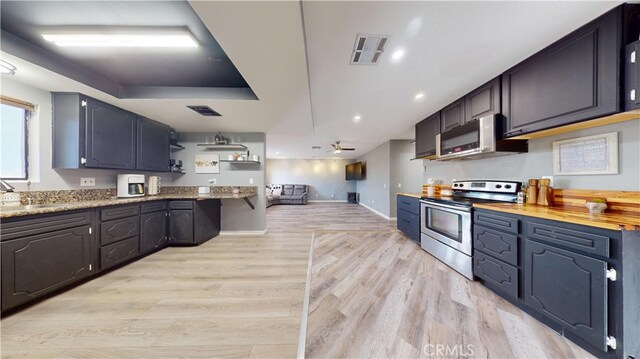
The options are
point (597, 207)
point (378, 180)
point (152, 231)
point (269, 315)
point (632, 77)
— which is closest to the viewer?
point (632, 77)

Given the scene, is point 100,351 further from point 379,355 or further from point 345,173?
point 345,173

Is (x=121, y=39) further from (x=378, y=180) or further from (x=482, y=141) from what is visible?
(x=378, y=180)

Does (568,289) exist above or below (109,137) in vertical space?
below

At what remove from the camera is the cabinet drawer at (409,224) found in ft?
11.4

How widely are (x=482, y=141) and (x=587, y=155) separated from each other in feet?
2.59

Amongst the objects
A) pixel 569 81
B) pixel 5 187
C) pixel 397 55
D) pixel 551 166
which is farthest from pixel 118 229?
pixel 551 166

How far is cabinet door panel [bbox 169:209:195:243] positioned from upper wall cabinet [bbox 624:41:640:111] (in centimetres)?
502

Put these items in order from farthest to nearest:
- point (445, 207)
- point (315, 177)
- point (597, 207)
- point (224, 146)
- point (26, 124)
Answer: point (315, 177)
point (224, 146)
point (445, 207)
point (26, 124)
point (597, 207)

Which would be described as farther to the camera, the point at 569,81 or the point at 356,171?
the point at 356,171

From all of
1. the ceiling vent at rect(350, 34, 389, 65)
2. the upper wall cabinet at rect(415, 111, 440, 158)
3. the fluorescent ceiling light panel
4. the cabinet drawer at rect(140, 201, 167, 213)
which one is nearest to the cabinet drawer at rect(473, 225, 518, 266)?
the upper wall cabinet at rect(415, 111, 440, 158)

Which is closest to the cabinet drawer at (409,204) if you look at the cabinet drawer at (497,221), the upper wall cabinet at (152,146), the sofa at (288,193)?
the cabinet drawer at (497,221)

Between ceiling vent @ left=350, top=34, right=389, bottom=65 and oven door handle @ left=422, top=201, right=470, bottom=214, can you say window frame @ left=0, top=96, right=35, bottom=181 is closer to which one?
ceiling vent @ left=350, top=34, right=389, bottom=65

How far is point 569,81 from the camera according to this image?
168 centimetres

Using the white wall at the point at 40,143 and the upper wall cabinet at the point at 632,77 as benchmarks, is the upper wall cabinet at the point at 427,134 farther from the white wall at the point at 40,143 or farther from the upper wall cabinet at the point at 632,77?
the white wall at the point at 40,143
